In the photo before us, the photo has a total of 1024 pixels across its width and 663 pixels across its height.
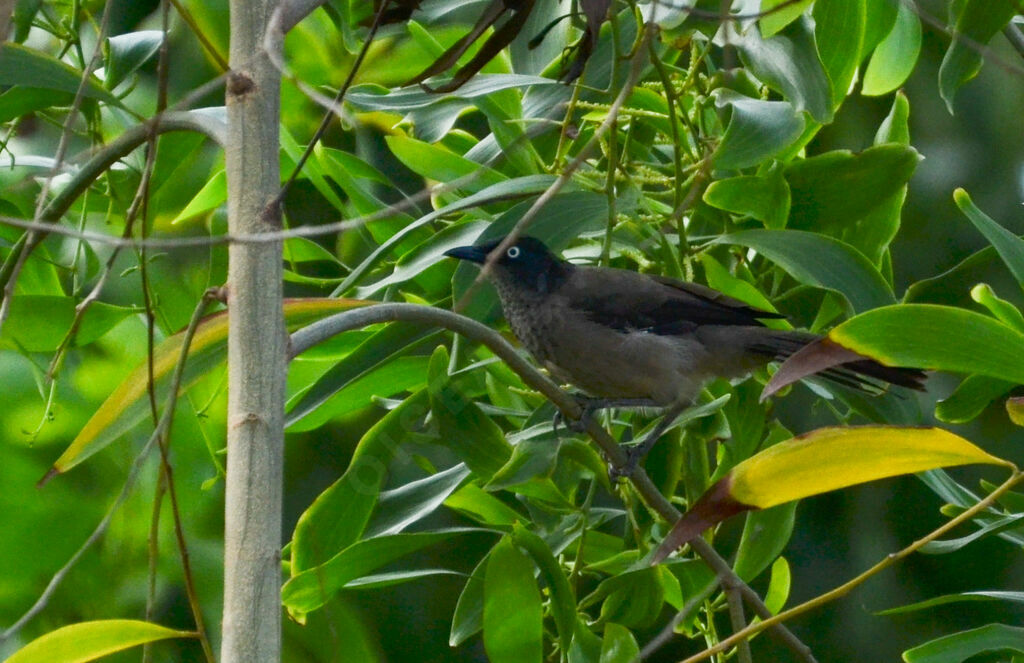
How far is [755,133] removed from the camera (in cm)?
117

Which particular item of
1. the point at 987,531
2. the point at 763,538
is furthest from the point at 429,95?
the point at 987,531

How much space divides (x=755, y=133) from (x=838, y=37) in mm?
186

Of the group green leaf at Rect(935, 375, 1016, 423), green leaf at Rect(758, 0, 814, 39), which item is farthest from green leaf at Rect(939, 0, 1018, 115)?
green leaf at Rect(935, 375, 1016, 423)

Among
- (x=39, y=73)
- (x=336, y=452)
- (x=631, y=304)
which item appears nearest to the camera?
(x=39, y=73)

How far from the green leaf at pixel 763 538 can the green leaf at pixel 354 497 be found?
0.39m

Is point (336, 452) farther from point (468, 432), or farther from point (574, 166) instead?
point (574, 166)

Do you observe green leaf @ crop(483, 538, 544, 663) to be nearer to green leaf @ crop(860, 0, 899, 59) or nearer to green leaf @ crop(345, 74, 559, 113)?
green leaf @ crop(345, 74, 559, 113)

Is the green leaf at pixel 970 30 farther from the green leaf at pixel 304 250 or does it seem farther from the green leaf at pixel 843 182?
the green leaf at pixel 304 250

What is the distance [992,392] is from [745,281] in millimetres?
287

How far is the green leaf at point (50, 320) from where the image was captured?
1355 mm

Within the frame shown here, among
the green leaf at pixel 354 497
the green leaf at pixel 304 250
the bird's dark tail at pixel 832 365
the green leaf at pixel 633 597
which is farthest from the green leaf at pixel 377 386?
the bird's dark tail at pixel 832 365

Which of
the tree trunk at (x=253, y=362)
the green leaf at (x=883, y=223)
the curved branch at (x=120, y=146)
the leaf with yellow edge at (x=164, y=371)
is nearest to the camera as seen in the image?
the tree trunk at (x=253, y=362)

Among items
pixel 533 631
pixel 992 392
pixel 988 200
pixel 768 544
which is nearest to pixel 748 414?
pixel 768 544

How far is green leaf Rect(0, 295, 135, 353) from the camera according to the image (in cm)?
136
